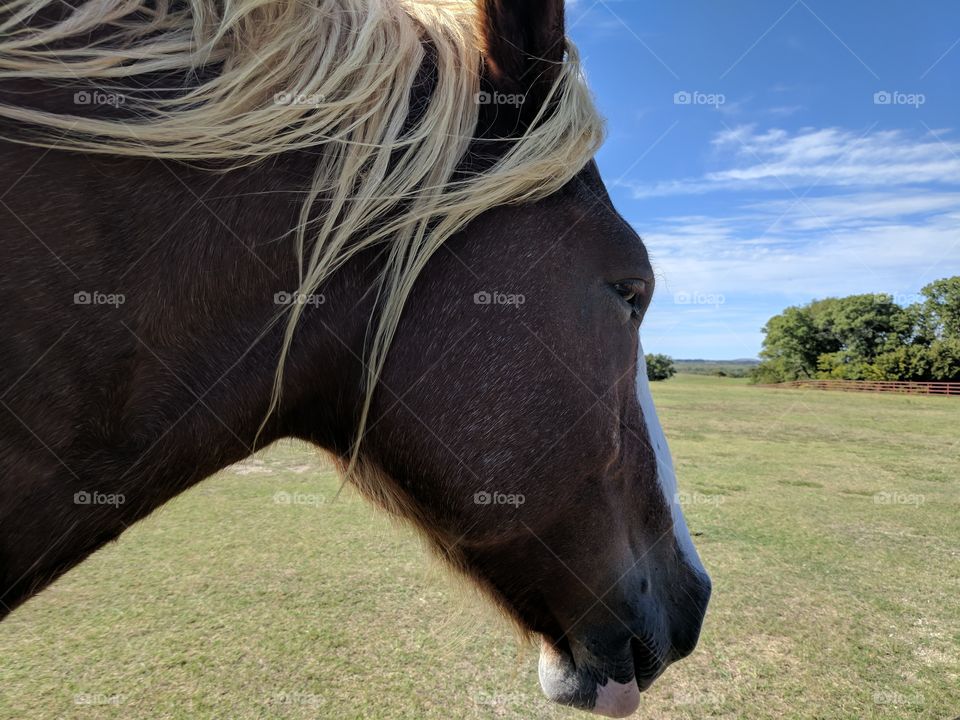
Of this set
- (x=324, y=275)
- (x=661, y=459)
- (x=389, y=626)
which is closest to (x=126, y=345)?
(x=324, y=275)

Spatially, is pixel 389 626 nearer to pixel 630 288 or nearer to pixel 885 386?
pixel 630 288

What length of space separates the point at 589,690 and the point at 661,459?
0.62 metres

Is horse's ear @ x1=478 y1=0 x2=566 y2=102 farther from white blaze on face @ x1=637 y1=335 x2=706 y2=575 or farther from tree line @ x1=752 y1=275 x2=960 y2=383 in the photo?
tree line @ x1=752 y1=275 x2=960 y2=383

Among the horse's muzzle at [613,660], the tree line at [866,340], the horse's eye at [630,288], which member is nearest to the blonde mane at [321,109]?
the horse's eye at [630,288]

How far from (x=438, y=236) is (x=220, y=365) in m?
0.46

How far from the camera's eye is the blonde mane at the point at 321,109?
3.05 feet

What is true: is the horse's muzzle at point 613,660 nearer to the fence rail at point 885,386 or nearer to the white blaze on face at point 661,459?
the white blaze on face at point 661,459

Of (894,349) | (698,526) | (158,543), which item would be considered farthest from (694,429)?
(894,349)

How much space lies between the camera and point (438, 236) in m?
1.11

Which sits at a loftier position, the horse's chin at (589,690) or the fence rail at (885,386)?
the fence rail at (885,386)

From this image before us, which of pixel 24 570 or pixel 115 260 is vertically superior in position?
pixel 115 260

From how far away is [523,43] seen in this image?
1.16 metres

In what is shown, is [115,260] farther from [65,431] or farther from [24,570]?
[24,570]

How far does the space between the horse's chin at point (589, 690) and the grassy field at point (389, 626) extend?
20cm
